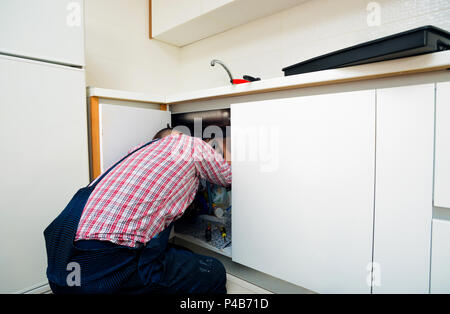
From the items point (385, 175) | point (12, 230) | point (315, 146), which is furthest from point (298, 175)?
point (12, 230)

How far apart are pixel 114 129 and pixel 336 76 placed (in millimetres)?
1128

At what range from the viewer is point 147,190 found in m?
1.00

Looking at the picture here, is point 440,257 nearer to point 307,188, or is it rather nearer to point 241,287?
point 307,188

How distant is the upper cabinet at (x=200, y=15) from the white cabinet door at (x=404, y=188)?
3.35 feet

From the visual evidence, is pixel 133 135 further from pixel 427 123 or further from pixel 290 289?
pixel 427 123

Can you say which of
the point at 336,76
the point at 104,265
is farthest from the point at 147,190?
the point at 336,76

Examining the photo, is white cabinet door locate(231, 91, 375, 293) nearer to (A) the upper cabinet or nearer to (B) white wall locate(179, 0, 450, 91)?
(B) white wall locate(179, 0, 450, 91)

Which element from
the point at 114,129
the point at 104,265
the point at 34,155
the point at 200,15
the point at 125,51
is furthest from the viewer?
the point at 125,51

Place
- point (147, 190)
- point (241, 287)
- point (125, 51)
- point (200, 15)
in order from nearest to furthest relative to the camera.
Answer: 1. point (147, 190)
2. point (241, 287)
3. point (200, 15)
4. point (125, 51)

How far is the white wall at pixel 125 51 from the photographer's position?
1783 millimetres

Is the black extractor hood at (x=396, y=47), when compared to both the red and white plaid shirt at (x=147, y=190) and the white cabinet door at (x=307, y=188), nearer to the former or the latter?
the white cabinet door at (x=307, y=188)

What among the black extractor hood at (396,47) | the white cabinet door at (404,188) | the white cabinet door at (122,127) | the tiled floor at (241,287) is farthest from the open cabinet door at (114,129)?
the white cabinet door at (404,188)

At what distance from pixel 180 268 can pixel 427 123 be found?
1.01m

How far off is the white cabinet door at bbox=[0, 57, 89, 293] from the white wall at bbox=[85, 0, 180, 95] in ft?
2.00
